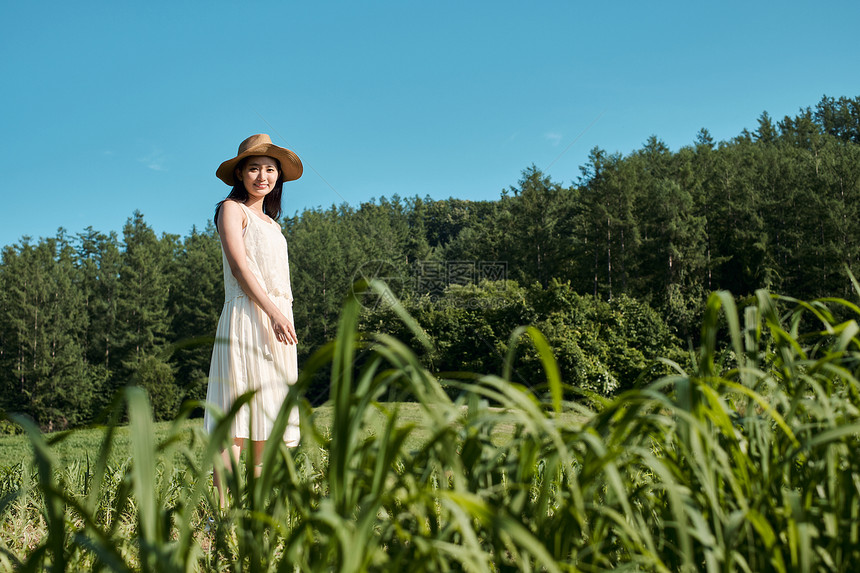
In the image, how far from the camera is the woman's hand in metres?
2.46

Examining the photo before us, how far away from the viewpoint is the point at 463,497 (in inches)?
22.8

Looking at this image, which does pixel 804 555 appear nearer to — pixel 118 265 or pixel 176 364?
pixel 176 364

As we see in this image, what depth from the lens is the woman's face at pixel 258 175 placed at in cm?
281

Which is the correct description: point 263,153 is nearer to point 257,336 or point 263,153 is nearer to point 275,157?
point 275,157

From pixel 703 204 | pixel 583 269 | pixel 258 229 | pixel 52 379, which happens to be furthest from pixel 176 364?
pixel 258 229

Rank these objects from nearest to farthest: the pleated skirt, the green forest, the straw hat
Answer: the pleated skirt, the straw hat, the green forest

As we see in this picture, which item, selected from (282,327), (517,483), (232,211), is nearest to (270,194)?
(232,211)

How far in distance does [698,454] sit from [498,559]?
0.80 ft

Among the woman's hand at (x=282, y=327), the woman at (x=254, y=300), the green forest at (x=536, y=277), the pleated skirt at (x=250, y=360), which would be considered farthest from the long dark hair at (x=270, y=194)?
the green forest at (x=536, y=277)

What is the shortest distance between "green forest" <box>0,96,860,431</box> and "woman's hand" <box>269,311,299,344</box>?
644 inches

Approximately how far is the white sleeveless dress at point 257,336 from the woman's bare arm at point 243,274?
0.21 ft

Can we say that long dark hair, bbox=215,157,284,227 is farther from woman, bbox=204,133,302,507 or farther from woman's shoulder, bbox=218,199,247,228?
woman's shoulder, bbox=218,199,247,228

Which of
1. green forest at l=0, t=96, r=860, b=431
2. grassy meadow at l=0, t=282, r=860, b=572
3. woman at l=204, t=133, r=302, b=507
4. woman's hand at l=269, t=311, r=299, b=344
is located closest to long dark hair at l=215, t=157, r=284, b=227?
woman at l=204, t=133, r=302, b=507

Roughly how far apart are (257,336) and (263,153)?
845 mm
